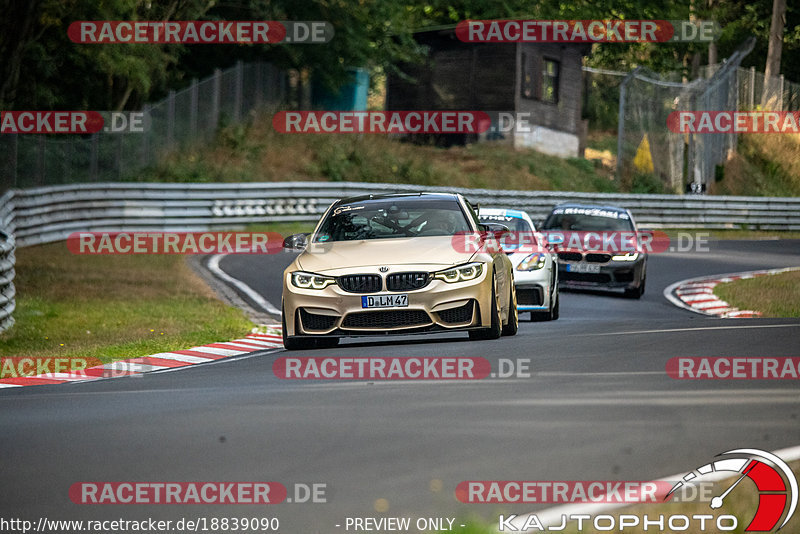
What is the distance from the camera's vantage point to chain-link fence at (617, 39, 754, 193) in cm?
4234

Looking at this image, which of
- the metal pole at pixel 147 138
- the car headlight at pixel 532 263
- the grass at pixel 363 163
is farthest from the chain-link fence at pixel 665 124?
the car headlight at pixel 532 263

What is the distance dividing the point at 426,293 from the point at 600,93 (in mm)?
59983

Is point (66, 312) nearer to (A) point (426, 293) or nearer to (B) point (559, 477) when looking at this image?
(A) point (426, 293)

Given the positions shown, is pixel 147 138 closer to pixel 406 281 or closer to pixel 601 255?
pixel 601 255

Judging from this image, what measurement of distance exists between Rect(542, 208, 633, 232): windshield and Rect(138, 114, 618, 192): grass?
45.6 feet

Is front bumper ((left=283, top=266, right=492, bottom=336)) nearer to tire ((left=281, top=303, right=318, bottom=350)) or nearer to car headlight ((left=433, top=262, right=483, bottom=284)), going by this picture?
car headlight ((left=433, top=262, right=483, bottom=284))

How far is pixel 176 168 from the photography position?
33.6m

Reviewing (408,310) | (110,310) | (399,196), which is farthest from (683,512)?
(110,310)

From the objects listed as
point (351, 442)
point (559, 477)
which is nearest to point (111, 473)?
point (351, 442)

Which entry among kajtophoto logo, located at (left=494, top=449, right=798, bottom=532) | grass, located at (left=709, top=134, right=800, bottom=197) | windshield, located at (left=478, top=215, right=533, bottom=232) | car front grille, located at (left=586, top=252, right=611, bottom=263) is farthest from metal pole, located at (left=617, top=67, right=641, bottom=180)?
kajtophoto logo, located at (left=494, top=449, right=798, bottom=532)

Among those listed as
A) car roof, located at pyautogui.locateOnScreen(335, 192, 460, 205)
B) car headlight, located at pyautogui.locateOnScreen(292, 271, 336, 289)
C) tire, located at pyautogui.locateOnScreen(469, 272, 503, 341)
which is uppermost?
car roof, located at pyautogui.locateOnScreen(335, 192, 460, 205)

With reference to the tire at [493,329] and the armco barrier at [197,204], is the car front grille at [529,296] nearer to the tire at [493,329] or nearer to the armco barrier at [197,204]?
the tire at [493,329]

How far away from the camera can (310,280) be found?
11.6 metres

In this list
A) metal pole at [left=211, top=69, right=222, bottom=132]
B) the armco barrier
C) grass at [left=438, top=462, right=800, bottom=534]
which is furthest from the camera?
metal pole at [left=211, top=69, right=222, bottom=132]
